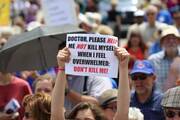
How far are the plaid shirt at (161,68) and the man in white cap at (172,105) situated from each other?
4090mm

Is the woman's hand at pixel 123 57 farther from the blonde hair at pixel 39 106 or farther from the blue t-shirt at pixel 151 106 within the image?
the blue t-shirt at pixel 151 106

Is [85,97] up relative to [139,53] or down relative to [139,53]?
down

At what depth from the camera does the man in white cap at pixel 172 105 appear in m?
5.65

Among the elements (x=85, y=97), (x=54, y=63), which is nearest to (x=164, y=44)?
(x=54, y=63)

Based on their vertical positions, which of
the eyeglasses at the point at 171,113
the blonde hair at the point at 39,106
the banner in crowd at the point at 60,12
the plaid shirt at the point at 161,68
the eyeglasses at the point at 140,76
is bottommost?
the eyeglasses at the point at 171,113

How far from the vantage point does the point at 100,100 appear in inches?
309

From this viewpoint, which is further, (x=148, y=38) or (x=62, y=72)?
(x=148, y=38)

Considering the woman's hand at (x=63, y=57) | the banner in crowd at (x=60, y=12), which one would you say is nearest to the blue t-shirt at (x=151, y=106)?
the woman's hand at (x=63, y=57)

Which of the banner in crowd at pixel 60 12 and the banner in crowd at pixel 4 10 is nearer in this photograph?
the banner in crowd at pixel 60 12

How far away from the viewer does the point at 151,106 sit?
26.6 feet

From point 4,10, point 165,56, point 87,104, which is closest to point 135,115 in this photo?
point 87,104

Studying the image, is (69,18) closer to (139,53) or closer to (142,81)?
(139,53)

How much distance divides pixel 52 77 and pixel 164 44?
6.75 ft

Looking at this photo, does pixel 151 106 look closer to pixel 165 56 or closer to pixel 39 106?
pixel 39 106
